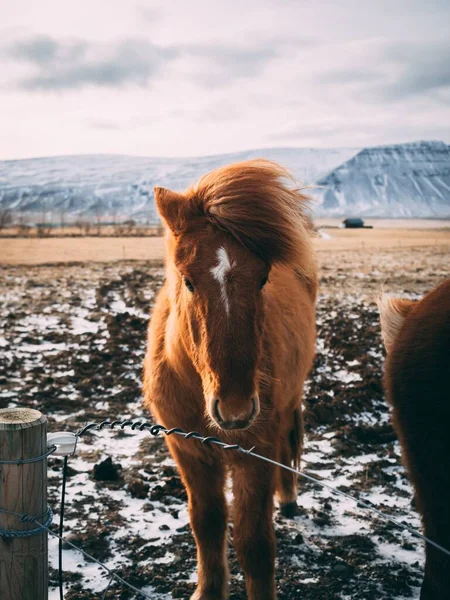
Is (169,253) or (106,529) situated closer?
(169,253)

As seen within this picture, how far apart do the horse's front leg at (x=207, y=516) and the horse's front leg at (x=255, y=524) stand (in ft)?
0.65

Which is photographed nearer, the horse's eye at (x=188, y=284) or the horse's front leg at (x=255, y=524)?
the horse's eye at (x=188, y=284)

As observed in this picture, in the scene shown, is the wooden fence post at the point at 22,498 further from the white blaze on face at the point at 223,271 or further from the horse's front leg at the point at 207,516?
the horse's front leg at the point at 207,516

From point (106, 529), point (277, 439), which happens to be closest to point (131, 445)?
point (106, 529)

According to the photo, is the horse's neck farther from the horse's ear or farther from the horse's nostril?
the horse's nostril

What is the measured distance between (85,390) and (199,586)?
3476 mm

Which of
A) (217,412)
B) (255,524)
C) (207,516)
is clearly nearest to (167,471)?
(207,516)

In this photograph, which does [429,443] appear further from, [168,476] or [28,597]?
[168,476]

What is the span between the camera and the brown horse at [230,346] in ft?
6.98

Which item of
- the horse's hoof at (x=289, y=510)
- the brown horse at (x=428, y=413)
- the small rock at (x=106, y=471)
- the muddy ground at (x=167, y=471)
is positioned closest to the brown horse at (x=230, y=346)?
the muddy ground at (x=167, y=471)

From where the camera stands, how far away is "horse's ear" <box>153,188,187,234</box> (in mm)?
2416

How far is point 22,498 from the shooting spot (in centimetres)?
175

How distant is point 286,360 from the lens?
3.22 metres

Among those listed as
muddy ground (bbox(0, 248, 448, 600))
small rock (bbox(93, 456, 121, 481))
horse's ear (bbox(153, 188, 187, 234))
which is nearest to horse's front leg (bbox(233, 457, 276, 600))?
muddy ground (bbox(0, 248, 448, 600))
